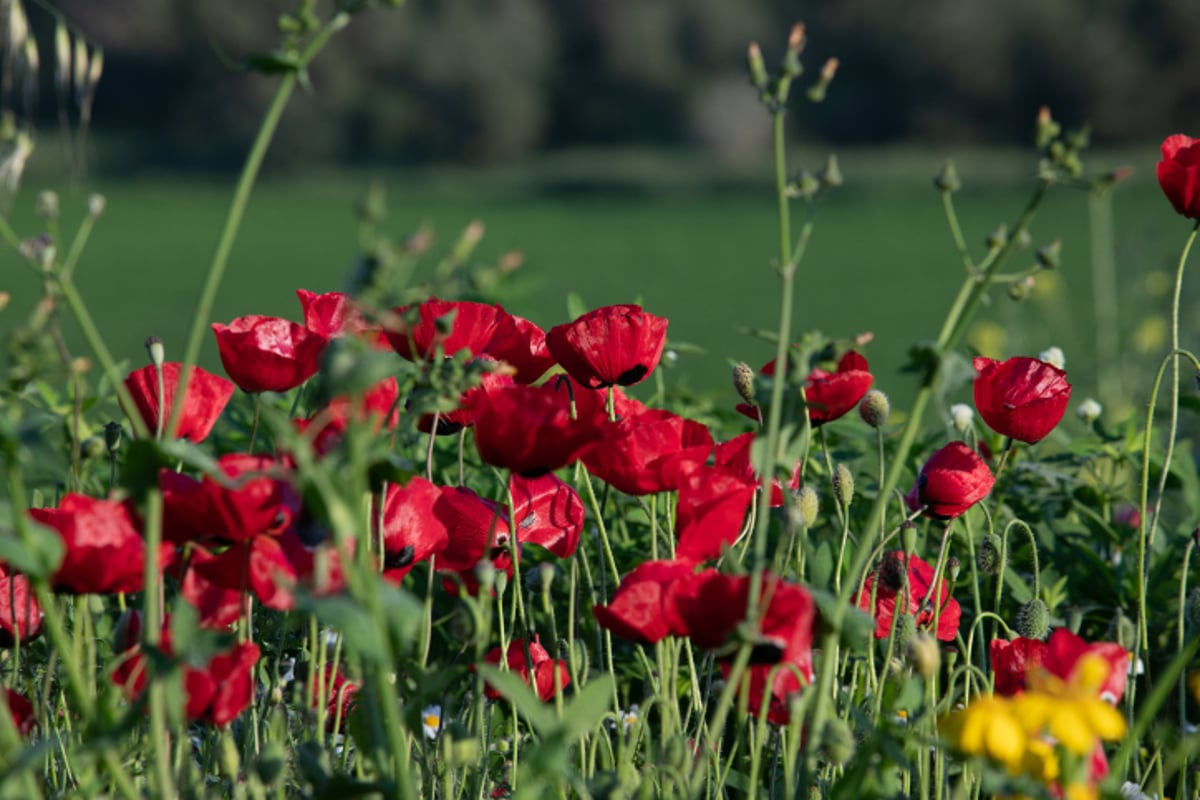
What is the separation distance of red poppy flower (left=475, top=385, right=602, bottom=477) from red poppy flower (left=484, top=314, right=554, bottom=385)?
7.3 inches

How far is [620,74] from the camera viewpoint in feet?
100

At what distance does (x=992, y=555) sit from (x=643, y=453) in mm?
349

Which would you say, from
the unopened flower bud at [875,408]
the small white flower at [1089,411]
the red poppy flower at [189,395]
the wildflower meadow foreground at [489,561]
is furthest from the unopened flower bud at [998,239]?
the small white flower at [1089,411]

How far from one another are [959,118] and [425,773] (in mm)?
28287

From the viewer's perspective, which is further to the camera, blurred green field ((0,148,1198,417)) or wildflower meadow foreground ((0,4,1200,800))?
blurred green field ((0,148,1198,417))

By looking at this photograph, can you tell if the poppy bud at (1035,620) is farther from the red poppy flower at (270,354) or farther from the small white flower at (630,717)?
the red poppy flower at (270,354)

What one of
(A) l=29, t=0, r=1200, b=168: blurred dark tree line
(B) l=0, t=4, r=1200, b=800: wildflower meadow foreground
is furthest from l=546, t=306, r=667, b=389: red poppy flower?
(A) l=29, t=0, r=1200, b=168: blurred dark tree line

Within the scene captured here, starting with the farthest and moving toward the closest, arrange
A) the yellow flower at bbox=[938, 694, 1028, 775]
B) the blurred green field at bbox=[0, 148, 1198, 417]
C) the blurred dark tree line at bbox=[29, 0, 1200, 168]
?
1. the blurred dark tree line at bbox=[29, 0, 1200, 168]
2. the blurred green field at bbox=[0, 148, 1198, 417]
3. the yellow flower at bbox=[938, 694, 1028, 775]

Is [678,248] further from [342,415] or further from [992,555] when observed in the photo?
[342,415]

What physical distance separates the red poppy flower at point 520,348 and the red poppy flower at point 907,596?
31 centimetres

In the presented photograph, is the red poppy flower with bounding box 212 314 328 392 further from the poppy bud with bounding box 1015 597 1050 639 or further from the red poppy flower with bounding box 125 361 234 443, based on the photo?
the poppy bud with bounding box 1015 597 1050 639

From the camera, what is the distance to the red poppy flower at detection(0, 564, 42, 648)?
993 millimetres

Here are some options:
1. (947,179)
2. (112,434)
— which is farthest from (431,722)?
(947,179)

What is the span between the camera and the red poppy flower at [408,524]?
0.92 m
